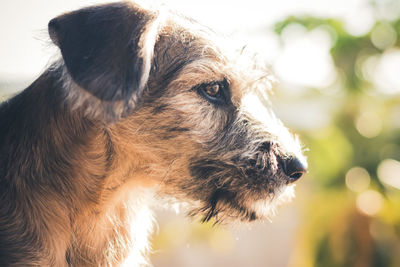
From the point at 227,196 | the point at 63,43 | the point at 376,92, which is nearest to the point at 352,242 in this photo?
the point at 376,92

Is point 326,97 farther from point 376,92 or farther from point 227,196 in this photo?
point 227,196

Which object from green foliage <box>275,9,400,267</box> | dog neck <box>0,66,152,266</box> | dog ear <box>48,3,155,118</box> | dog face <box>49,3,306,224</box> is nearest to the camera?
dog ear <box>48,3,155,118</box>

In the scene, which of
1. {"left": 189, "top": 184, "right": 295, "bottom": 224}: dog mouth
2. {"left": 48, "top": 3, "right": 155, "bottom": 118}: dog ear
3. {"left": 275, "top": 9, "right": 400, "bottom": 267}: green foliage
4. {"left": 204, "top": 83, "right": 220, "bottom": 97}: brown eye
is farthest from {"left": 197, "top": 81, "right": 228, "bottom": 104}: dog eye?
{"left": 275, "top": 9, "right": 400, "bottom": 267}: green foliage

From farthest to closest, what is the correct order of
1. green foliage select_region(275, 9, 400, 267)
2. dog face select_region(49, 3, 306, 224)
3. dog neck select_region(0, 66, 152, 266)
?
green foliage select_region(275, 9, 400, 267)
dog face select_region(49, 3, 306, 224)
dog neck select_region(0, 66, 152, 266)

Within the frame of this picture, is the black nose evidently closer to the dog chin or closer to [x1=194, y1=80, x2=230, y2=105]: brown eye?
the dog chin

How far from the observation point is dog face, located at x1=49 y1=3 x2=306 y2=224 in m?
2.22

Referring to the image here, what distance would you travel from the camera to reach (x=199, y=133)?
227cm

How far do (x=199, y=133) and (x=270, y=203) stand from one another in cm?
63

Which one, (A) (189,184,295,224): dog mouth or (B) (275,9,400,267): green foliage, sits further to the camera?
(B) (275,9,400,267): green foliage

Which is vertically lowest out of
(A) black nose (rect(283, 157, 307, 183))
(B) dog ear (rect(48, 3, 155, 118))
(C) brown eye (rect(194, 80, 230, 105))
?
(A) black nose (rect(283, 157, 307, 183))

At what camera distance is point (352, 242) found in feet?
24.4

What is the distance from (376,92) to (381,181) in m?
1.86

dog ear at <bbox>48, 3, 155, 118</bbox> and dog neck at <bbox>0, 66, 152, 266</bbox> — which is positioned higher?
dog ear at <bbox>48, 3, 155, 118</bbox>

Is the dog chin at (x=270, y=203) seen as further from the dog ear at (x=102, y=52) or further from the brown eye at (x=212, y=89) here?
the dog ear at (x=102, y=52)
